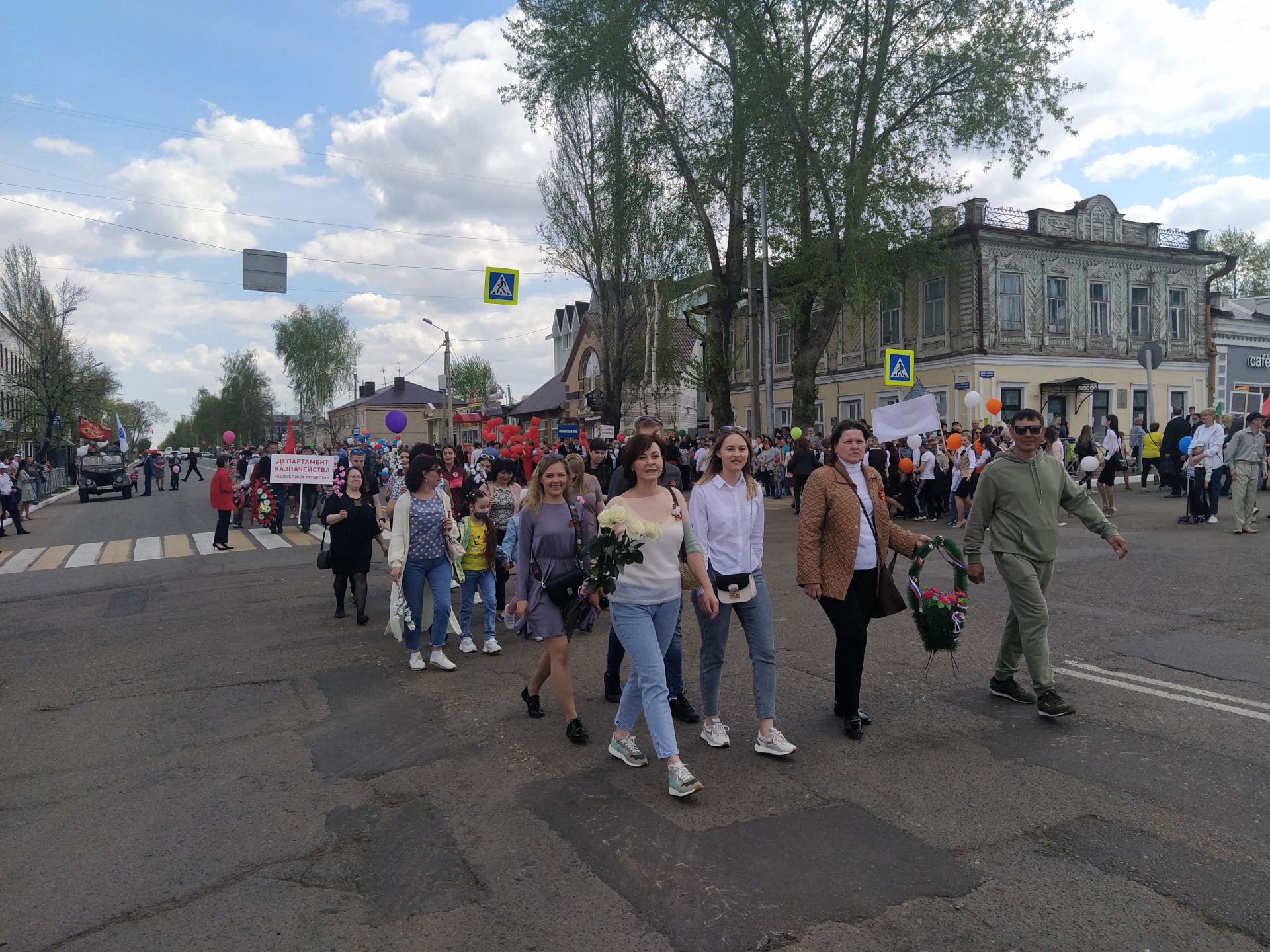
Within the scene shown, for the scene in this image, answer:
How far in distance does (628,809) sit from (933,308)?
29.9 metres

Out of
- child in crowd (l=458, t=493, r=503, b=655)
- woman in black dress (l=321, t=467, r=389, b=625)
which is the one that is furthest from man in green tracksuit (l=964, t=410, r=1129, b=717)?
woman in black dress (l=321, t=467, r=389, b=625)

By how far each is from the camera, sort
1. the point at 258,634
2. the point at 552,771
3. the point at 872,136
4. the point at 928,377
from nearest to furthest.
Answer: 1. the point at 552,771
2. the point at 258,634
3. the point at 872,136
4. the point at 928,377

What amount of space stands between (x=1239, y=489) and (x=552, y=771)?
1230 centimetres

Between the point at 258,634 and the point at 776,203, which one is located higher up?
the point at 776,203

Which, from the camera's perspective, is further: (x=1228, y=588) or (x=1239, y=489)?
(x=1239, y=489)

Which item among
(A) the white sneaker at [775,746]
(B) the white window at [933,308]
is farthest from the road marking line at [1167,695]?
(B) the white window at [933,308]

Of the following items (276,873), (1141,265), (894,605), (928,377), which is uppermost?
(1141,265)

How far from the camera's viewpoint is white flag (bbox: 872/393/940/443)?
12.9 meters

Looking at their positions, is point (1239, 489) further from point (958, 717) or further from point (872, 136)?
point (872, 136)

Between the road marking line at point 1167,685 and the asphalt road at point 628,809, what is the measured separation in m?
0.03

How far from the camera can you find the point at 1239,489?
41.9 feet

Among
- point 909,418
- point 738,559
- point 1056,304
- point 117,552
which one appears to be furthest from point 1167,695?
point 1056,304

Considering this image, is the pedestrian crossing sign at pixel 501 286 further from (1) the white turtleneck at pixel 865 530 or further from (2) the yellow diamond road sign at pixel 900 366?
(1) the white turtleneck at pixel 865 530

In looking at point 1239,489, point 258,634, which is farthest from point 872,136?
point 258,634
